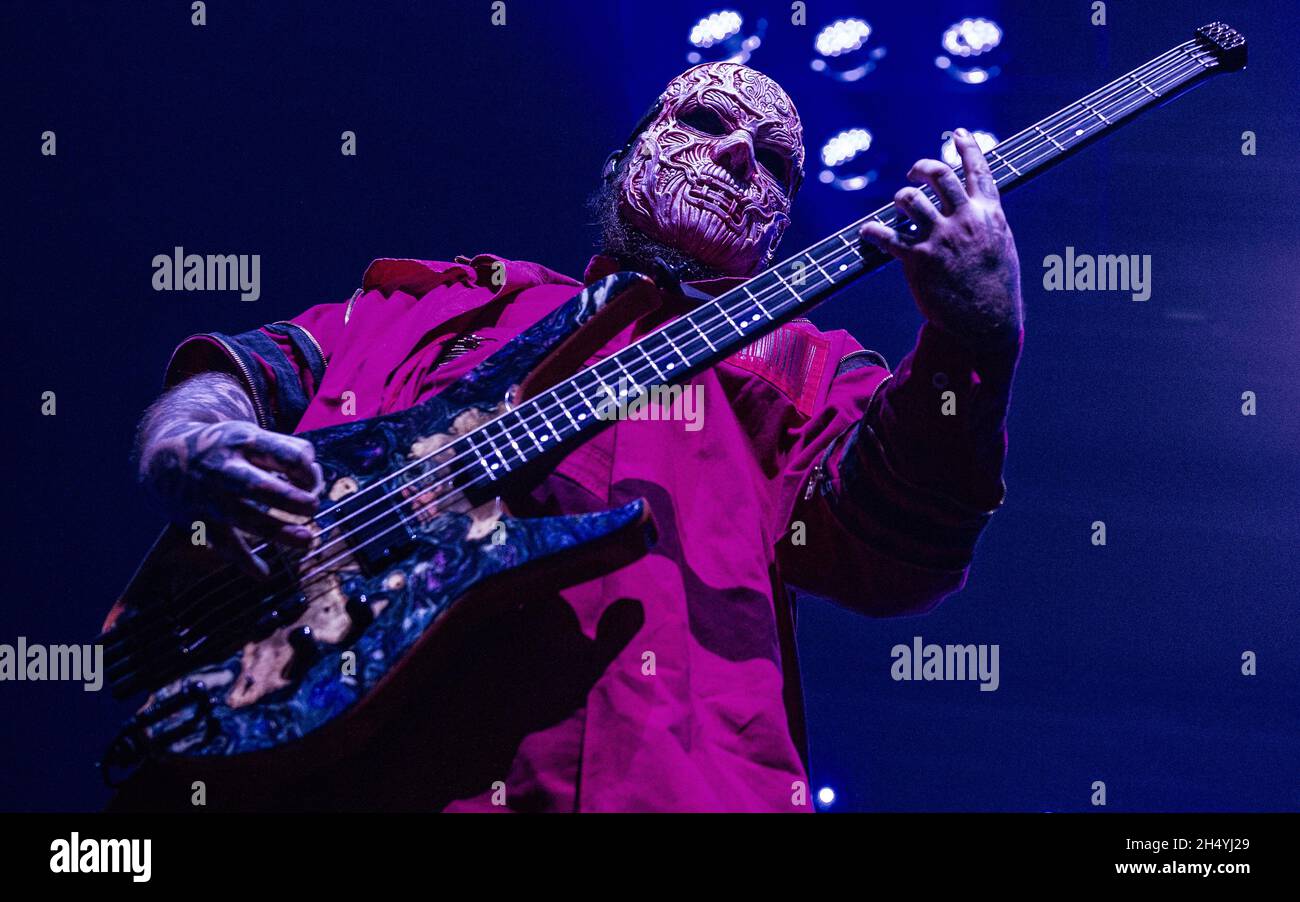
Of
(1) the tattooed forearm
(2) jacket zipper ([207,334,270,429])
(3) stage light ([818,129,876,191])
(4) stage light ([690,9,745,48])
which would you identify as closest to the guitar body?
(1) the tattooed forearm

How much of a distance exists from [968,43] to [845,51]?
30cm

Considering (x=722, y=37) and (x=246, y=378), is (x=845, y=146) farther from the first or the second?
(x=246, y=378)

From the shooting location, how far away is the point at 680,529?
1571 millimetres

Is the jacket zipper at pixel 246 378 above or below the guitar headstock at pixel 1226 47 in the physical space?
below

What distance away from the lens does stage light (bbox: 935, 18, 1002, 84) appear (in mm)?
2502

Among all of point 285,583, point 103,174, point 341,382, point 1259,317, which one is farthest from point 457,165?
point 1259,317

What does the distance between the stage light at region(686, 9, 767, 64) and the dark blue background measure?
55 millimetres

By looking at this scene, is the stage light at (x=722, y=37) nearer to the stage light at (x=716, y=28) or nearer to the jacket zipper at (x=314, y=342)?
the stage light at (x=716, y=28)

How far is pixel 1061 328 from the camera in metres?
2.56

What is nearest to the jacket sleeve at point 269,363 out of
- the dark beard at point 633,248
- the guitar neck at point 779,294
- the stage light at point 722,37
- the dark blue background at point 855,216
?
the guitar neck at point 779,294

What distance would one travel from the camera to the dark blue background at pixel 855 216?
2270 mm

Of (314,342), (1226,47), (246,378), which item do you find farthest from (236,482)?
(1226,47)

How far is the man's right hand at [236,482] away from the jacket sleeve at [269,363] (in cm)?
27

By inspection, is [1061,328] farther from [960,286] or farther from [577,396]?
[577,396]
